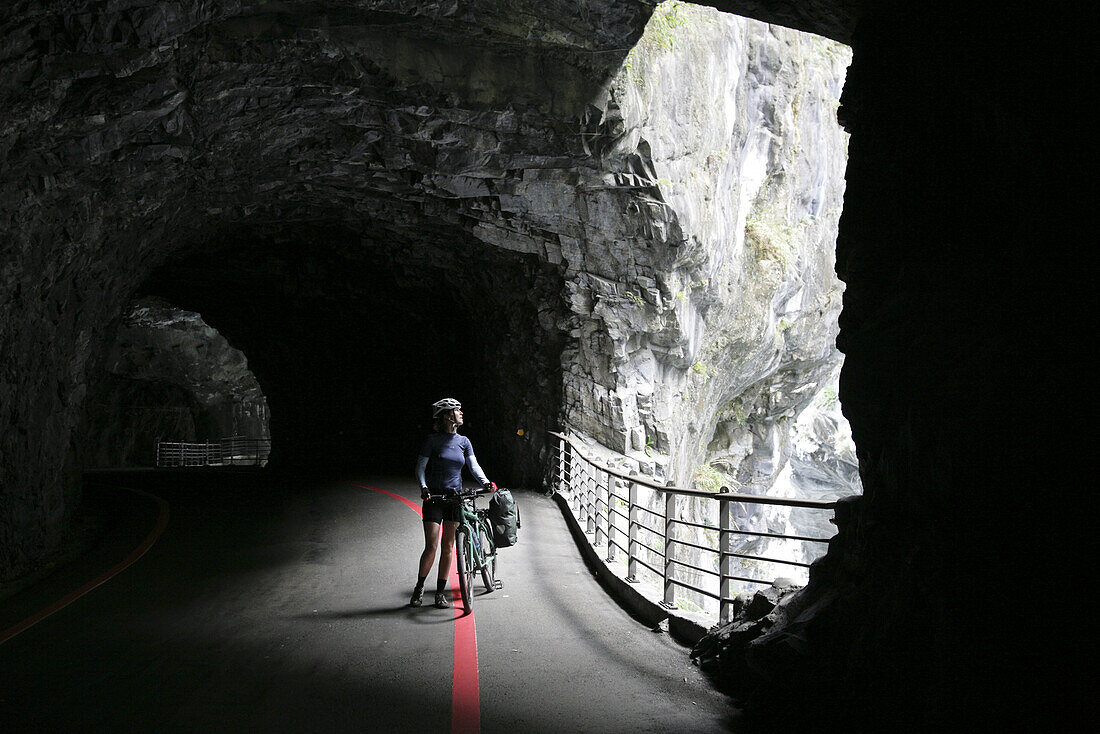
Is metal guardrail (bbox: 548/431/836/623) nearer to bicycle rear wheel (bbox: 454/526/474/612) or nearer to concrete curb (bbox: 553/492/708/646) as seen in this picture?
concrete curb (bbox: 553/492/708/646)

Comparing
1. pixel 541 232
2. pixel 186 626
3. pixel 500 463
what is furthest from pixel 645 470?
pixel 186 626

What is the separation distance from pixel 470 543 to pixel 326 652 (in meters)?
1.73

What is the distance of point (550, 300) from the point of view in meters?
17.9

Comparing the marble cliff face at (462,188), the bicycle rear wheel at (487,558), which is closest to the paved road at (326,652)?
the bicycle rear wheel at (487,558)

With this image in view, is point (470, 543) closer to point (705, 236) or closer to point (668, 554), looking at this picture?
point (668, 554)

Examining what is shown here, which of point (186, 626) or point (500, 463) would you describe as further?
point (500, 463)

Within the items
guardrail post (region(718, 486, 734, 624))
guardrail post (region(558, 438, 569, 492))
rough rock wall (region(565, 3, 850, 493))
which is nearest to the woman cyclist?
guardrail post (region(718, 486, 734, 624))

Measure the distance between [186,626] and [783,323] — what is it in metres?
21.4

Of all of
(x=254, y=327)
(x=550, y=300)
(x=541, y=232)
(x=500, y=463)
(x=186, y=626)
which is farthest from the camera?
(x=254, y=327)

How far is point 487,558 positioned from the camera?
26.3 ft

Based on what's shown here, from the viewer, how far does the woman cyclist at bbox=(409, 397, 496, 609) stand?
7383 millimetres

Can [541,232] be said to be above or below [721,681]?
above

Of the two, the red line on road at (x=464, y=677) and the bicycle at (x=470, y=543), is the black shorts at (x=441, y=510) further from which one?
the red line on road at (x=464, y=677)

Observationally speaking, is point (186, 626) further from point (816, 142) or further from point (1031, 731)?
point (816, 142)
